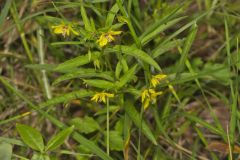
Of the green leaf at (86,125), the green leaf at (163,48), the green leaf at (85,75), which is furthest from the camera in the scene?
the green leaf at (86,125)

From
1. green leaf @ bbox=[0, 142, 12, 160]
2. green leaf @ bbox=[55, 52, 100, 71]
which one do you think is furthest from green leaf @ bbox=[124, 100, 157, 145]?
green leaf @ bbox=[0, 142, 12, 160]

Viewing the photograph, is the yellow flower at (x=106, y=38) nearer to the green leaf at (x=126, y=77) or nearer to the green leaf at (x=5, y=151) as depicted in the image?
the green leaf at (x=126, y=77)

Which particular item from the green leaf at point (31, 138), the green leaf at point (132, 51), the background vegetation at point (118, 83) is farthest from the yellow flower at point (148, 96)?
the green leaf at point (31, 138)

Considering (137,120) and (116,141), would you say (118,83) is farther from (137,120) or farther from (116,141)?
(116,141)

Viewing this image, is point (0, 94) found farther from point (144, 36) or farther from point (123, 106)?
point (144, 36)

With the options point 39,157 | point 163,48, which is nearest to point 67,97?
point 39,157

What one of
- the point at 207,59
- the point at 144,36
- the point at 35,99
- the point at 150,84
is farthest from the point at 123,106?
the point at 207,59

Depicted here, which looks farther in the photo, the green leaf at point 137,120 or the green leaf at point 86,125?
the green leaf at point 86,125
